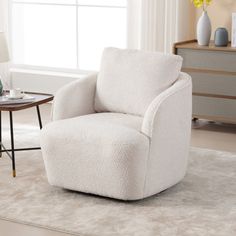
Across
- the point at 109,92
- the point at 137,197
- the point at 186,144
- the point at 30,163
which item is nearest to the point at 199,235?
the point at 137,197

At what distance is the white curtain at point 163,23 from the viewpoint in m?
6.45

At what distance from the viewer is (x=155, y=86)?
450 cm

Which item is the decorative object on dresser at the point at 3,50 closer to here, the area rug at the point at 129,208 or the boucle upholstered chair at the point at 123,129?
the boucle upholstered chair at the point at 123,129

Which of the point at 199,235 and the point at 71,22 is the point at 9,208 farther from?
the point at 71,22

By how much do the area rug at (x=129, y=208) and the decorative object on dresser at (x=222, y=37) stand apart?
1567 mm

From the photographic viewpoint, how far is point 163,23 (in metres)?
6.56

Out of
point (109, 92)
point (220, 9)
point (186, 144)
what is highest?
point (220, 9)

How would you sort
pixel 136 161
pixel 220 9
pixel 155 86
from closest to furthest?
pixel 136 161, pixel 155 86, pixel 220 9

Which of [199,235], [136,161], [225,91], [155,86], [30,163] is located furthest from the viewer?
[225,91]

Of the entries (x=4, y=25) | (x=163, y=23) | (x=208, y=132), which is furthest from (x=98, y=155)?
(x=4, y=25)

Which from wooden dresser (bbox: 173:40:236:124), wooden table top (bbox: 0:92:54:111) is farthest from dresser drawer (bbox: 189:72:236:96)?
wooden table top (bbox: 0:92:54:111)

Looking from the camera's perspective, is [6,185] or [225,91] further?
[225,91]

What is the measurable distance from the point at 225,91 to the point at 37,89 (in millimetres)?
2370

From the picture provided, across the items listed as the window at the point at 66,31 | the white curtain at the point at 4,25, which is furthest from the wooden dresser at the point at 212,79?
the white curtain at the point at 4,25
